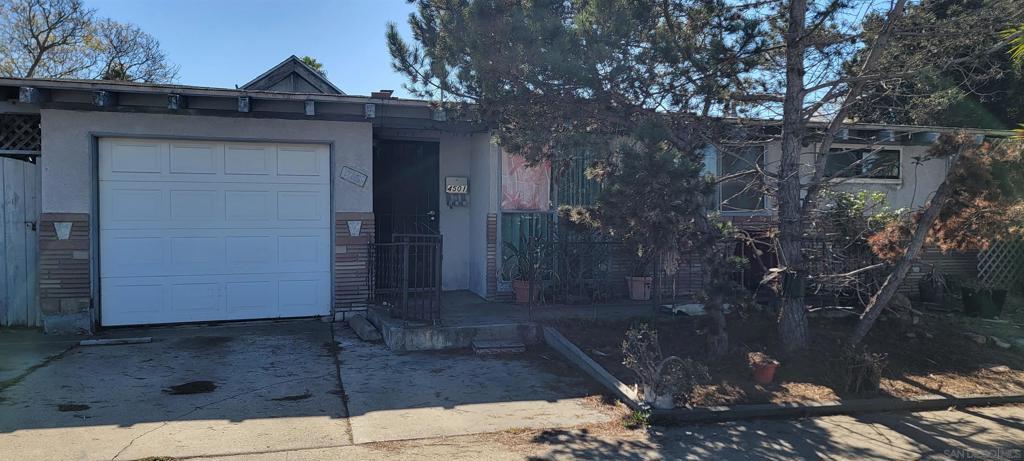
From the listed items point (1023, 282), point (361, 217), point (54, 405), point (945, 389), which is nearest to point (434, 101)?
point (361, 217)

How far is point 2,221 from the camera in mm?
8422

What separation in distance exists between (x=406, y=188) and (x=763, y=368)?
654 centimetres

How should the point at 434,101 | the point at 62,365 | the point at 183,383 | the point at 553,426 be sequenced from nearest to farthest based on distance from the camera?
the point at 553,426
the point at 183,383
the point at 62,365
the point at 434,101

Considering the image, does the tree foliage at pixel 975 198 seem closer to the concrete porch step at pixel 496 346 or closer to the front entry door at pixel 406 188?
the concrete porch step at pixel 496 346

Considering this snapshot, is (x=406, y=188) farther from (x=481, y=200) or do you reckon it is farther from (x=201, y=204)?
(x=201, y=204)

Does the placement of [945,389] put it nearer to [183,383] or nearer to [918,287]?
[918,287]

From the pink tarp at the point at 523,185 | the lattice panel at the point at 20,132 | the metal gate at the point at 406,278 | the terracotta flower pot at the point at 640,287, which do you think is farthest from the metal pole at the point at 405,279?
the lattice panel at the point at 20,132

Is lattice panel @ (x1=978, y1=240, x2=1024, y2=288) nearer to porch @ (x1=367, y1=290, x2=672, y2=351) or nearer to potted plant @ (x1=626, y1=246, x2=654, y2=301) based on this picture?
potted plant @ (x1=626, y1=246, x2=654, y2=301)

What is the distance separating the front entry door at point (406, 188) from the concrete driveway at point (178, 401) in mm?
3098

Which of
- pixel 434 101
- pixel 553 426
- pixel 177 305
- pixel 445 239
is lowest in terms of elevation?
pixel 553 426

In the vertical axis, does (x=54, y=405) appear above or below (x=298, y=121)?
below

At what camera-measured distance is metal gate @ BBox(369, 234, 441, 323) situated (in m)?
7.66

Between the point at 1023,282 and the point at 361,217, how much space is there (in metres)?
12.1

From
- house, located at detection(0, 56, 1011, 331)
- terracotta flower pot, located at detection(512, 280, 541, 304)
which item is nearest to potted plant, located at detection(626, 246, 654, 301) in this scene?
terracotta flower pot, located at detection(512, 280, 541, 304)
